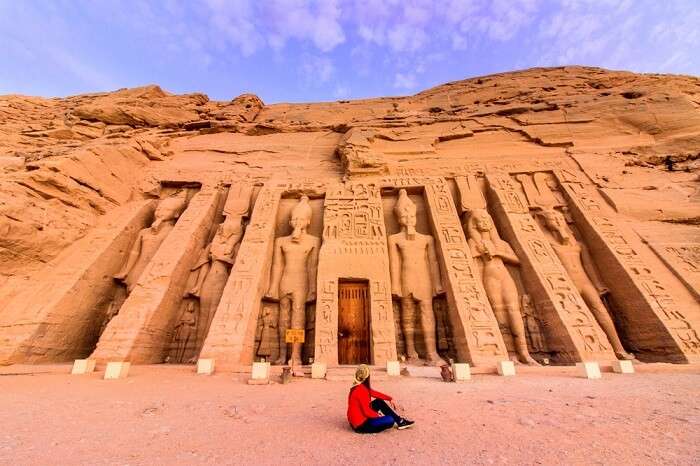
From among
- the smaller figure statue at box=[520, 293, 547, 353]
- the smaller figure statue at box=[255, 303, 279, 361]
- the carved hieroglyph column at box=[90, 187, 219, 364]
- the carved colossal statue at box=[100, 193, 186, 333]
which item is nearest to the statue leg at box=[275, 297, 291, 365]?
the smaller figure statue at box=[255, 303, 279, 361]

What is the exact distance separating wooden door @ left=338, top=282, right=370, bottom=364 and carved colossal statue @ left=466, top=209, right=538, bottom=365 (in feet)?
10.3

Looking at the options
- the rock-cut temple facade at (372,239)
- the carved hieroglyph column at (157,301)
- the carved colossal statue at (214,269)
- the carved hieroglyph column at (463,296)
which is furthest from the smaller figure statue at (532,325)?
the carved hieroglyph column at (157,301)

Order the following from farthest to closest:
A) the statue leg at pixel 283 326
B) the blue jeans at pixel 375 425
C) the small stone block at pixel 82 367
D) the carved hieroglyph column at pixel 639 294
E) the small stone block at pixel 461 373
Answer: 1. the statue leg at pixel 283 326
2. the carved hieroglyph column at pixel 639 294
3. the small stone block at pixel 82 367
4. the small stone block at pixel 461 373
5. the blue jeans at pixel 375 425

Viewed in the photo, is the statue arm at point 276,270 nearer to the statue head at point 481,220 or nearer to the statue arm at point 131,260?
the statue arm at point 131,260

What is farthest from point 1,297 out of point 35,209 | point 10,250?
point 35,209

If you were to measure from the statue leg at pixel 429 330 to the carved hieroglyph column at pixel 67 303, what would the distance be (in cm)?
815

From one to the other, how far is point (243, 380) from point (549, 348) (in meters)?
6.64

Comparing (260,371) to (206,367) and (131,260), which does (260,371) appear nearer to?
(206,367)

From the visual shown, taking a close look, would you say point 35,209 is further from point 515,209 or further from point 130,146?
point 515,209

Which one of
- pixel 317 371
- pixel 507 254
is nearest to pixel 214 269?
pixel 317 371

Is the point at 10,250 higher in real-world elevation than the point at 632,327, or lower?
higher

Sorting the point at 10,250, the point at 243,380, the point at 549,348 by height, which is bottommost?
the point at 243,380

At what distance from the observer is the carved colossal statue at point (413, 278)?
26.5ft

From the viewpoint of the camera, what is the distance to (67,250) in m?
8.56
